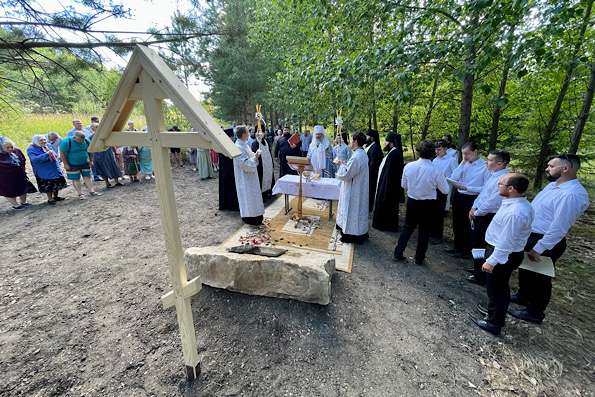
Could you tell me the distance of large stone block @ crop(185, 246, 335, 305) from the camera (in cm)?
314

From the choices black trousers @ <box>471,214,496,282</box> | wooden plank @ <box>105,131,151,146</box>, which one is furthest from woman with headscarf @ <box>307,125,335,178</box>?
wooden plank @ <box>105,131,151,146</box>

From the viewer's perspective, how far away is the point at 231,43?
343 centimetres

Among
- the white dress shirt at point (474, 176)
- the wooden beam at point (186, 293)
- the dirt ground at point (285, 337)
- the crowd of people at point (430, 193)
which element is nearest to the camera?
the wooden beam at point (186, 293)

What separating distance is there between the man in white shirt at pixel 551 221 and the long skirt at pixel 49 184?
1041 centimetres

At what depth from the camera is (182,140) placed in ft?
5.97

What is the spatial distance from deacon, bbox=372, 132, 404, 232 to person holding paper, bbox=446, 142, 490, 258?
3.34ft

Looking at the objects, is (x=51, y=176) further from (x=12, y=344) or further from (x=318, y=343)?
(x=318, y=343)

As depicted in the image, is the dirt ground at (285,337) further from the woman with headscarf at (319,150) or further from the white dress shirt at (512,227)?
the woman with headscarf at (319,150)

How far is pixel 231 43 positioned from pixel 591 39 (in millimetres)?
6958

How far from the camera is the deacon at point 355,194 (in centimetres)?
473

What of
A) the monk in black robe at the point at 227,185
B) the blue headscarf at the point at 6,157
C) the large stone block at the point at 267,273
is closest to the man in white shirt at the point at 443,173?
the large stone block at the point at 267,273

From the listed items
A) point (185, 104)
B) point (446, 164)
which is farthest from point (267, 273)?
point (446, 164)

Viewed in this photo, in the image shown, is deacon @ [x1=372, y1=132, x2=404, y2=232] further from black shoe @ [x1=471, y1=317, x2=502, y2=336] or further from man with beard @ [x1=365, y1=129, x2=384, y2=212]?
black shoe @ [x1=471, y1=317, x2=502, y2=336]

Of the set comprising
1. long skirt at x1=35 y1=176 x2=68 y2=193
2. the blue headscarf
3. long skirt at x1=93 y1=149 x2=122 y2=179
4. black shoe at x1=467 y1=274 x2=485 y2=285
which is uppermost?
the blue headscarf
